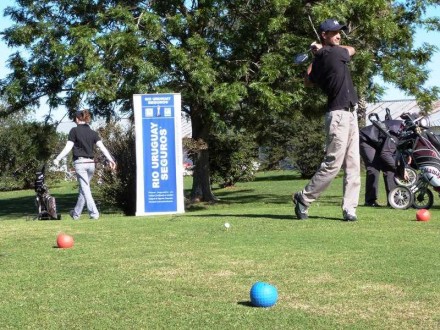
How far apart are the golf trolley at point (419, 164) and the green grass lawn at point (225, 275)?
196 cm

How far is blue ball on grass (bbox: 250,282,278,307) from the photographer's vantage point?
446 cm

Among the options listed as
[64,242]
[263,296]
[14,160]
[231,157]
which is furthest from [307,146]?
[263,296]

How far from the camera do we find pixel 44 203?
14.7m

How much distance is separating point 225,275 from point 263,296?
110 centimetres

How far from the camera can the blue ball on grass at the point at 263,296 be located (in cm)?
446

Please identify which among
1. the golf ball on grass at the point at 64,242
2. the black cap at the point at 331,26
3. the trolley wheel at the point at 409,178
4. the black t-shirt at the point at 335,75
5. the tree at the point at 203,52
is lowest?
the golf ball on grass at the point at 64,242

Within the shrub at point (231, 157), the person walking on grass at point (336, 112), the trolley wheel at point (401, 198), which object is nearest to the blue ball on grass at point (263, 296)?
the person walking on grass at point (336, 112)

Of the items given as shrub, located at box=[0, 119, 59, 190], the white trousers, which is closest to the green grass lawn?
the white trousers

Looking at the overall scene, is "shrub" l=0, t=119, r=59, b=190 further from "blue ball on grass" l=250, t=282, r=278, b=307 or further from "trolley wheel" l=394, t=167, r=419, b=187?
"blue ball on grass" l=250, t=282, r=278, b=307

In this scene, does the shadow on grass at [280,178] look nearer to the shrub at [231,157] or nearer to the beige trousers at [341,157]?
the shrub at [231,157]

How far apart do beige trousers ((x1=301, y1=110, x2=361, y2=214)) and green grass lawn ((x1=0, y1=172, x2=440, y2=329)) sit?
1.19ft

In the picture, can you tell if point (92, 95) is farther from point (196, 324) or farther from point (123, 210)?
point (196, 324)

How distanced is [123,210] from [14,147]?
84.4 feet

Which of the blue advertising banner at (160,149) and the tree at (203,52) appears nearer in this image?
the blue advertising banner at (160,149)
